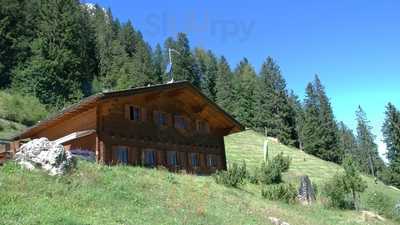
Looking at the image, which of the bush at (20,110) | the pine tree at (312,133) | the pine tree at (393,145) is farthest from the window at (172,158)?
the pine tree at (312,133)

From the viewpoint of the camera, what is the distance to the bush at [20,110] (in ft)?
185

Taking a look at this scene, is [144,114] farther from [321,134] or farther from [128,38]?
[128,38]

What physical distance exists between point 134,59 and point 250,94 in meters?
26.8

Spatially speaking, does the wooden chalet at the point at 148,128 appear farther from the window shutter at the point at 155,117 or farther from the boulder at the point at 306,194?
the boulder at the point at 306,194

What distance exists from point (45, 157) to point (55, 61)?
57380 mm

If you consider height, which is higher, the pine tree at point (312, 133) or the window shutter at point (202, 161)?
the pine tree at point (312, 133)

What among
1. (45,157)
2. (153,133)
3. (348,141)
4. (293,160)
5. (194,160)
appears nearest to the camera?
(45,157)

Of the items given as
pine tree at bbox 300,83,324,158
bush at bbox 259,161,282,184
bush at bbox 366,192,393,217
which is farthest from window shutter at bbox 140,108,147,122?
pine tree at bbox 300,83,324,158

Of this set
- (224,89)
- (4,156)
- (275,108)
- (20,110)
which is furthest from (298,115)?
(4,156)

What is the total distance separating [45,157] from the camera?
19.8 metres

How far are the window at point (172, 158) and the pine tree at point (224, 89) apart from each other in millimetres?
71061

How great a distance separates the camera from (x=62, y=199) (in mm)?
16266

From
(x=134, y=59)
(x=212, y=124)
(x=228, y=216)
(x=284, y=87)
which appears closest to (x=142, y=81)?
(x=134, y=59)

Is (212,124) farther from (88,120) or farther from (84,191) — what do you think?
(84,191)
